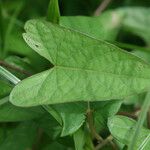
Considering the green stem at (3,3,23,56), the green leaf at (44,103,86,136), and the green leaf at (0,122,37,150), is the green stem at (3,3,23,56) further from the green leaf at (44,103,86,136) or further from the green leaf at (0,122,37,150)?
the green leaf at (44,103,86,136)

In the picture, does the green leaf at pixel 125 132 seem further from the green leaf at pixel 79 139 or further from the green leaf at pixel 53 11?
the green leaf at pixel 53 11

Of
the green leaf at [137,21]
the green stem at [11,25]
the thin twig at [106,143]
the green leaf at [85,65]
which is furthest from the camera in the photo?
the green leaf at [137,21]

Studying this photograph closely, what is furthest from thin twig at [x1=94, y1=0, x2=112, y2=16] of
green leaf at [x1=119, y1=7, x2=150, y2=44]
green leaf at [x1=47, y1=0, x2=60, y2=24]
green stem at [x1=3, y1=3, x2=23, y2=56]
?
green leaf at [x1=47, y1=0, x2=60, y2=24]

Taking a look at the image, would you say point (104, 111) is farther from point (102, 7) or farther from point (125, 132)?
point (102, 7)

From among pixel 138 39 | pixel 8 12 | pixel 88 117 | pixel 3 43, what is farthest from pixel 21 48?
pixel 88 117

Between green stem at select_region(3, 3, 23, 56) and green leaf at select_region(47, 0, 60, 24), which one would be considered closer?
green leaf at select_region(47, 0, 60, 24)

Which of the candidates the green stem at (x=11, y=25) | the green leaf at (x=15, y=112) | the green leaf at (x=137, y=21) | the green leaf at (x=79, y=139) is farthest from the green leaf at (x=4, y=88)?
the green leaf at (x=137, y=21)

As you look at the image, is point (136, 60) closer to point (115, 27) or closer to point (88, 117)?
point (88, 117)
